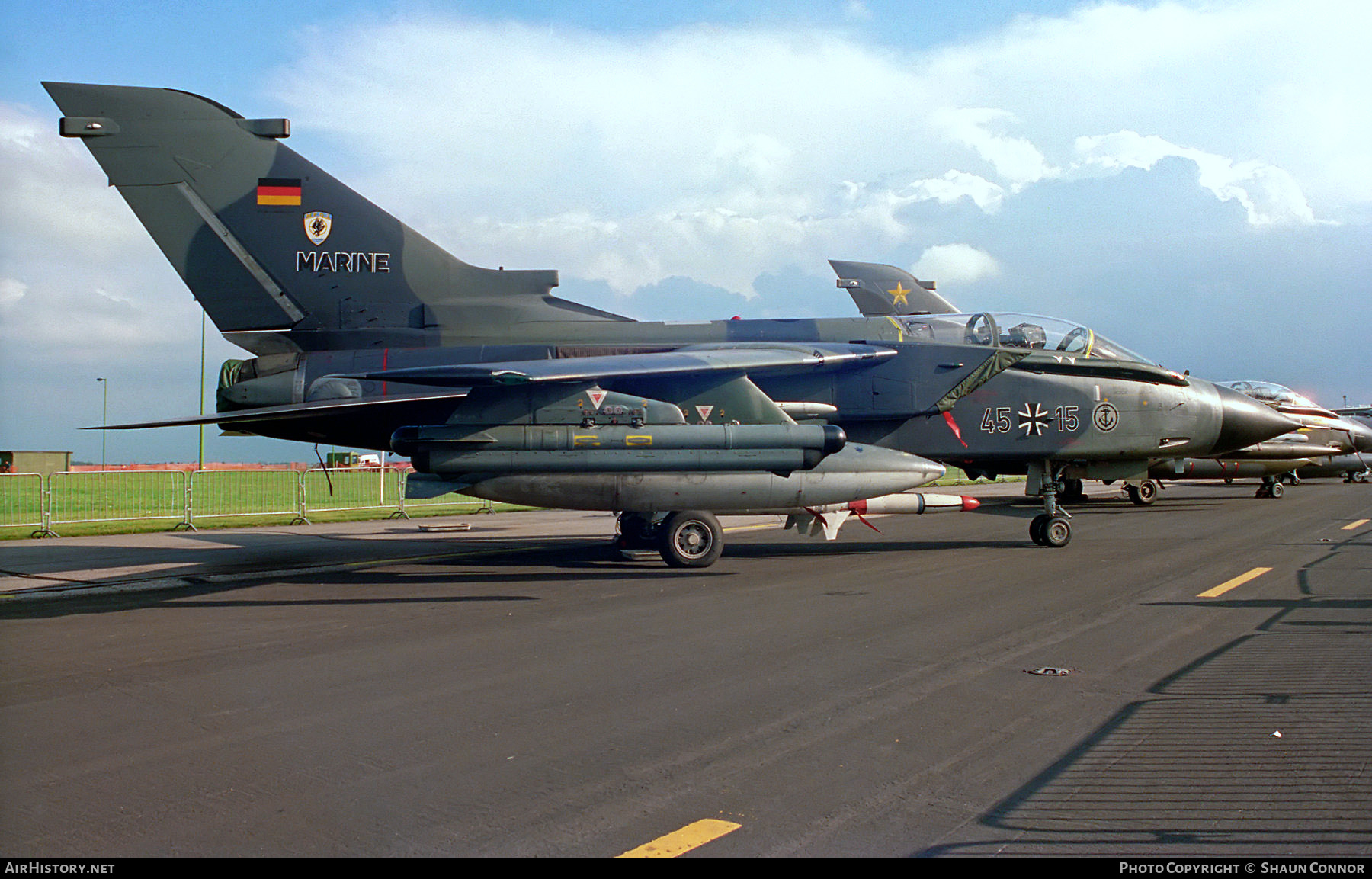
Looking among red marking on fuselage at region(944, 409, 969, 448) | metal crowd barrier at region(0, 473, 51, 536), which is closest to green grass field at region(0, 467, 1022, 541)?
metal crowd barrier at region(0, 473, 51, 536)

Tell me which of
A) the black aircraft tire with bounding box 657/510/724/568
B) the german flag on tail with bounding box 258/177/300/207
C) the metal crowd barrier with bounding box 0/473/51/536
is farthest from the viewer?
the metal crowd barrier with bounding box 0/473/51/536

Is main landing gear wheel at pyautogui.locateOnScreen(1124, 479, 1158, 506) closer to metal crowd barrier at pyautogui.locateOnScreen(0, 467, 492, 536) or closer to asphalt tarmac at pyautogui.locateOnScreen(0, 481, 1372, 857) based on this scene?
asphalt tarmac at pyautogui.locateOnScreen(0, 481, 1372, 857)

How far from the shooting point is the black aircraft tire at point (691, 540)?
12.1 meters

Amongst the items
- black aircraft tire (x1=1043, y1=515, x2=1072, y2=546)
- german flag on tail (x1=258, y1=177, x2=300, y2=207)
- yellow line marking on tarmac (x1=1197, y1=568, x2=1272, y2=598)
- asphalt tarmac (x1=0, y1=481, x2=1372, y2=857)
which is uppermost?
german flag on tail (x1=258, y1=177, x2=300, y2=207)

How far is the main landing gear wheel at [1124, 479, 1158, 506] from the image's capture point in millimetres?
26062

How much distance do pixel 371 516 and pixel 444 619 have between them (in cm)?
1423

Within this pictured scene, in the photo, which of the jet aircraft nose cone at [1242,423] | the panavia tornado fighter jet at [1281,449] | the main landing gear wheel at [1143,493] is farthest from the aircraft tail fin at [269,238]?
the panavia tornado fighter jet at [1281,449]

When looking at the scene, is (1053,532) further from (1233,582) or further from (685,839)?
(685,839)

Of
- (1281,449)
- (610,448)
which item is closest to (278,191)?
(610,448)

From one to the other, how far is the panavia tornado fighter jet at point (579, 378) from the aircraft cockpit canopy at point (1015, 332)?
36 mm

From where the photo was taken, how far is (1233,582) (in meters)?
10.6

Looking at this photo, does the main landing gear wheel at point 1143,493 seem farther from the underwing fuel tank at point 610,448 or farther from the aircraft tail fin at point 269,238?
the aircraft tail fin at point 269,238

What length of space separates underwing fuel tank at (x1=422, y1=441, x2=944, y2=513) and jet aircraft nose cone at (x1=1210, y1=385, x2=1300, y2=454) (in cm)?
575
